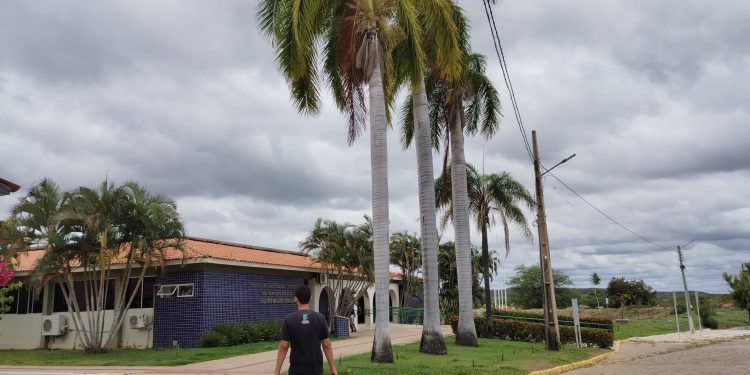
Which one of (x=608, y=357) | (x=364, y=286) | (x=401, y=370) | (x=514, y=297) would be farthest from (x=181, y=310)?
(x=514, y=297)

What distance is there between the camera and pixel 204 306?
20469 millimetres

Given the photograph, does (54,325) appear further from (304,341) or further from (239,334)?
(304,341)

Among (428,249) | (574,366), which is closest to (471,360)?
(428,249)

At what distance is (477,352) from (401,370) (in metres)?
5.13

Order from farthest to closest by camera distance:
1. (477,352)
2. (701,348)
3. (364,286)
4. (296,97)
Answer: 1. (364,286)
2. (701,348)
3. (477,352)
4. (296,97)

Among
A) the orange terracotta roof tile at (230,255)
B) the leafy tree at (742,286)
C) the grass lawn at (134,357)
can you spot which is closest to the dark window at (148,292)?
the orange terracotta roof tile at (230,255)

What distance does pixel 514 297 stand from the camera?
6800cm

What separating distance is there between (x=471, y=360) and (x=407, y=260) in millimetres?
23052

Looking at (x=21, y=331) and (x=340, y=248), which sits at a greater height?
(x=340, y=248)

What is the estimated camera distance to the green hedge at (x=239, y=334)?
1992 cm

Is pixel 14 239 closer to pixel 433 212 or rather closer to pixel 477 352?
pixel 433 212

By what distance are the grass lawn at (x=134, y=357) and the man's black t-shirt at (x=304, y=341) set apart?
10964 millimetres

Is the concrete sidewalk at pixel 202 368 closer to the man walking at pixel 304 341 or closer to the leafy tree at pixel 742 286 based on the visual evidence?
the man walking at pixel 304 341

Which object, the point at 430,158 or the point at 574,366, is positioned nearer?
the point at 574,366
